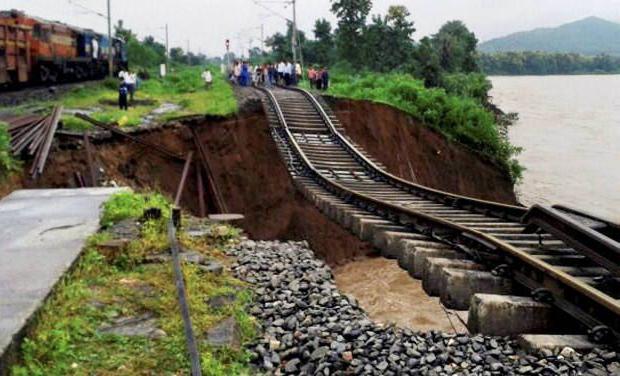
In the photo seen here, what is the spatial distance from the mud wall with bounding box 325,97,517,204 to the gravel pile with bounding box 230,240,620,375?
16.6 meters

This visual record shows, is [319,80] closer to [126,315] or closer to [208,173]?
[208,173]

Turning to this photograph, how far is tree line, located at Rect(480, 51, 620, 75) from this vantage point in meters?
166

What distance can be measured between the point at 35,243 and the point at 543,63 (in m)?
177

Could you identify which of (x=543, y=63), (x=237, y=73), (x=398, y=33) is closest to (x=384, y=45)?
(x=398, y=33)

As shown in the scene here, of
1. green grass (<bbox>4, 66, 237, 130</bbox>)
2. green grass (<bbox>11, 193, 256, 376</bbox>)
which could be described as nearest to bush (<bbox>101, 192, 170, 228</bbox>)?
green grass (<bbox>11, 193, 256, 376</bbox>)

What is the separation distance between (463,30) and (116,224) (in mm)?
76488

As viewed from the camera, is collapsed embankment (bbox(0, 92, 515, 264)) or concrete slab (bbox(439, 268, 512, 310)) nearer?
concrete slab (bbox(439, 268, 512, 310))

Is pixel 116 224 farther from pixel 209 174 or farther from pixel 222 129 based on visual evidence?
pixel 222 129

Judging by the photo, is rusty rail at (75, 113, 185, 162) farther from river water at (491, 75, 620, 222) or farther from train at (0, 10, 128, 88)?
river water at (491, 75, 620, 222)

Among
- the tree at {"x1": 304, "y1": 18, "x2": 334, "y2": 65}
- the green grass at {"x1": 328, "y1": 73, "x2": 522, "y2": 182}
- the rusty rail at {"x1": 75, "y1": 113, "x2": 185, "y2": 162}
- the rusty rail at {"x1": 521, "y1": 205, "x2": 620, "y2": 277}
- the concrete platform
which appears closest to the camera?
the concrete platform

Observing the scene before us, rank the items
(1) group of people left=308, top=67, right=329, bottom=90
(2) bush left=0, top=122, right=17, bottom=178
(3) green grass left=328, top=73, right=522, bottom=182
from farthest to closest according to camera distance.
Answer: (1) group of people left=308, top=67, right=329, bottom=90 < (3) green grass left=328, top=73, right=522, bottom=182 < (2) bush left=0, top=122, right=17, bottom=178

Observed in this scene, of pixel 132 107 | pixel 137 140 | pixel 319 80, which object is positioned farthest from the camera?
pixel 319 80

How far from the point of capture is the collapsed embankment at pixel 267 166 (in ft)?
54.5

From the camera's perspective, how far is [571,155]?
145 feet
